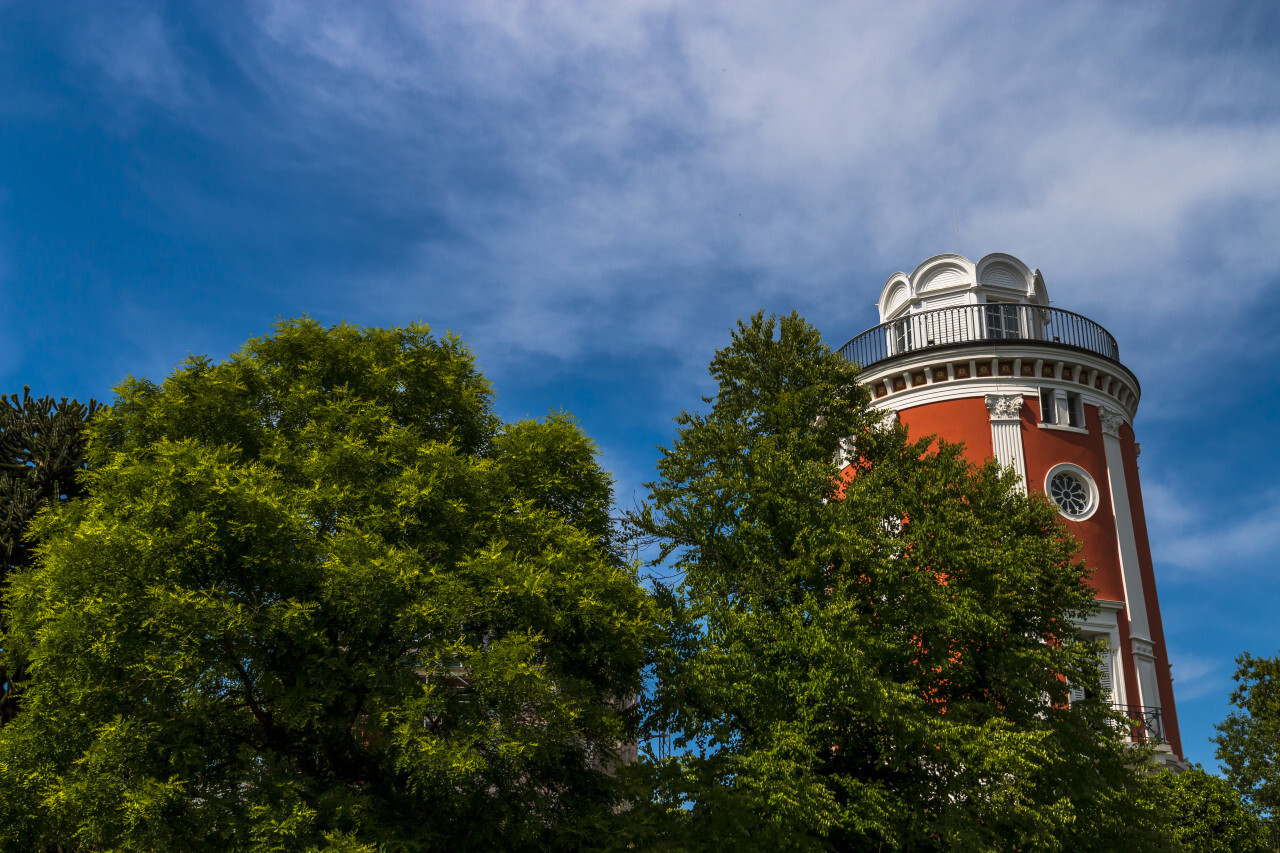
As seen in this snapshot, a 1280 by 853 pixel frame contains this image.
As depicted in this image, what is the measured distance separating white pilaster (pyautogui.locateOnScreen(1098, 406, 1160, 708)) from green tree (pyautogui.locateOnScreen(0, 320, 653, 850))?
18.4 metres

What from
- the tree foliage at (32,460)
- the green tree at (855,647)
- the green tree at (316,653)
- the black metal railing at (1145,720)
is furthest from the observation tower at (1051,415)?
the tree foliage at (32,460)

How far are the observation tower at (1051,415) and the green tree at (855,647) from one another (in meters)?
6.99

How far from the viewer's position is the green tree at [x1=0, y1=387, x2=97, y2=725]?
2766 centimetres

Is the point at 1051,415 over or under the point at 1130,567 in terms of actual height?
over

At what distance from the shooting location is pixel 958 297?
35.8m

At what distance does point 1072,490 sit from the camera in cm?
3312

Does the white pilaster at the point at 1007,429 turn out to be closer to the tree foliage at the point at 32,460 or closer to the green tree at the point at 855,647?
the green tree at the point at 855,647

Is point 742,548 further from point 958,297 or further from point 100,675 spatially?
point 958,297

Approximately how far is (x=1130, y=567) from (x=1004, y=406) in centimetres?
645

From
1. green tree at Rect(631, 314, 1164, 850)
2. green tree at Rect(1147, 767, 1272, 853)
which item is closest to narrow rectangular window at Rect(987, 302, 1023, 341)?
green tree at Rect(631, 314, 1164, 850)

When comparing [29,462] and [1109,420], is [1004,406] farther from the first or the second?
[29,462]

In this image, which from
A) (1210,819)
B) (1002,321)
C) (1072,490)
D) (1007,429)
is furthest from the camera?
(1002,321)

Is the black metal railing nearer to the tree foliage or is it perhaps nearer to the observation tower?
the observation tower

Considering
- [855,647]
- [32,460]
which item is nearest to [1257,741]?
[855,647]
